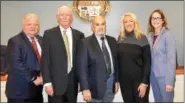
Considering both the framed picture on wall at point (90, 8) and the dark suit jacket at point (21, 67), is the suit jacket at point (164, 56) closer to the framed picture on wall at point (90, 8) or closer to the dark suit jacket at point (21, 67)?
the dark suit jacket at point (21, 67)

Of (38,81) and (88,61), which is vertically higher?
(88,61)

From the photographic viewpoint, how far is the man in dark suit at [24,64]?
2590mm

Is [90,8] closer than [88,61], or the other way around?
[88,61]

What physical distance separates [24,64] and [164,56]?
1424mm

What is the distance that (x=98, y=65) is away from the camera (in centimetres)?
259

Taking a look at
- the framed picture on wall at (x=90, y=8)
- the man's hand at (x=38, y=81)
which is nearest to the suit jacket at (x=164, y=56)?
the man's hand at (x=38, y=81)

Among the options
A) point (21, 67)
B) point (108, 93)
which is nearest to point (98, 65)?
point (108, 93)

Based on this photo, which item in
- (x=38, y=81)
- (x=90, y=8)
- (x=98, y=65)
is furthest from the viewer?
(x=90, y=8)

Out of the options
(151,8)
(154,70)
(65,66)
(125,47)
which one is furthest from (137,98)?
(151,8)

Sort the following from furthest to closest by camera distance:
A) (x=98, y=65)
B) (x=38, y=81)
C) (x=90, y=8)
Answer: (x=90, y=8) → (x=38, y=81) → (x=98, y=65)

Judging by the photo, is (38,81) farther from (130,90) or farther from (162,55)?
(162,55)

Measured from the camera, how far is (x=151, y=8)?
4.21 meters

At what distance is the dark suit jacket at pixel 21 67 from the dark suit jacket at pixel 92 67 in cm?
48

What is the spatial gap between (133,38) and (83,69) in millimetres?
597
